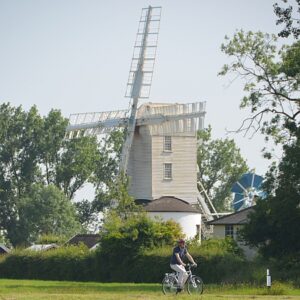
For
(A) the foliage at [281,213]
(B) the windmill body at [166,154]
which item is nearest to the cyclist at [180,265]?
(A) the foliage at [281,213]

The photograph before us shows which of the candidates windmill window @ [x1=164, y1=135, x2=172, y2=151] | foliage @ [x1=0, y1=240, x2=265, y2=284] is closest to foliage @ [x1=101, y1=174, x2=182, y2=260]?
foliage @ [x1=0, y1=240, x2=265, y2=284]

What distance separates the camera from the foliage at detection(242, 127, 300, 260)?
56.1m

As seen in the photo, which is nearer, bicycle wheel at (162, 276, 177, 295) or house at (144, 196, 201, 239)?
bicycle wheel at (162, 276, 177, 295)

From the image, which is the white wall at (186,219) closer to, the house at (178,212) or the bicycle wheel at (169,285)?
the house at (178,212)

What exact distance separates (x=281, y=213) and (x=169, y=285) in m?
15.0

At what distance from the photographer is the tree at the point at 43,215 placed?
399ft

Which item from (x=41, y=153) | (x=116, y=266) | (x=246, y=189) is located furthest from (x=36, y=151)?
(x=116, y=266)

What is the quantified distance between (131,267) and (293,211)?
640 inches

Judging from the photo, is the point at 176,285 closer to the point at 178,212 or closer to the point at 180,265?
the point at 180,265

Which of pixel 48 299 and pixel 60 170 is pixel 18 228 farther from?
pixel 48 299

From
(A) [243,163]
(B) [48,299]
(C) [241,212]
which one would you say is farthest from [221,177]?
(B) [48,299]

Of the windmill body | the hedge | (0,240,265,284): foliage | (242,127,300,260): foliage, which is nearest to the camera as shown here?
(242,127,300,260): foliage

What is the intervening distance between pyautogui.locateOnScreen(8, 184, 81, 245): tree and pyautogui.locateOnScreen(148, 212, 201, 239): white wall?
110ft

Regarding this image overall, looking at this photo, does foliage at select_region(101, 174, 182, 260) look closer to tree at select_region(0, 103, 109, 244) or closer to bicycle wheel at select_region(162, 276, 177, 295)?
bicycle wheel at select_region(162, 276, 177, 295)
